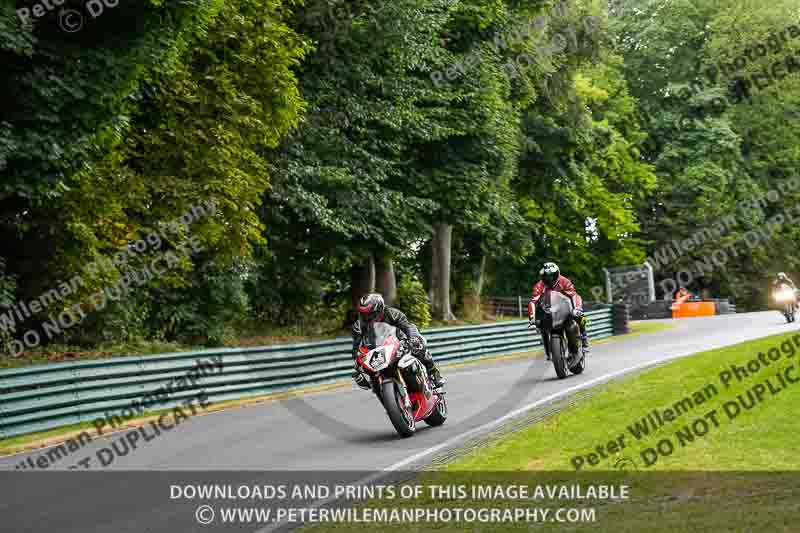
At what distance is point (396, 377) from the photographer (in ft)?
40.0

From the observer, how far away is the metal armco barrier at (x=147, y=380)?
15.5 meters

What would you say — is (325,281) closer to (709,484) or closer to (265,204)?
(265,204)

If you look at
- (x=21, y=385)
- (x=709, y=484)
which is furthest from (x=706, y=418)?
(x=21, y=385)

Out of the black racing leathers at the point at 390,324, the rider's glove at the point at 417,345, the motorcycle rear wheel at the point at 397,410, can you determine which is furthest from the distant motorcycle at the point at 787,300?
the motorcycle rear wheel at the point at 397,410

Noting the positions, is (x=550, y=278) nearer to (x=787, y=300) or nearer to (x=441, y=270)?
(x=787, y=300)

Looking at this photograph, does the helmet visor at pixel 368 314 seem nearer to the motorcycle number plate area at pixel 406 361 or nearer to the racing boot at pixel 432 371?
the motorcycle number plate area at pixel 406 361

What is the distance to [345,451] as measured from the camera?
11844 millimetres

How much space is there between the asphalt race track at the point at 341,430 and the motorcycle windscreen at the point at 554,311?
3.11 feet

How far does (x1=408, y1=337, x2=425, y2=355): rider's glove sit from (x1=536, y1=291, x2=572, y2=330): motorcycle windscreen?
5.53 meters

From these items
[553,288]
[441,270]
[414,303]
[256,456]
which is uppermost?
[441,270]

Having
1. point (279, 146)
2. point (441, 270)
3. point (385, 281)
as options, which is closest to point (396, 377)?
point (279, 146)

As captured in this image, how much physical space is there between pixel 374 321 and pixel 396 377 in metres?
0.73

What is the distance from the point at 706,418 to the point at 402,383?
342cm

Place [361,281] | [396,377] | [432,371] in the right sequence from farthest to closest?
[361,281] → [432,371] → [396,377]
